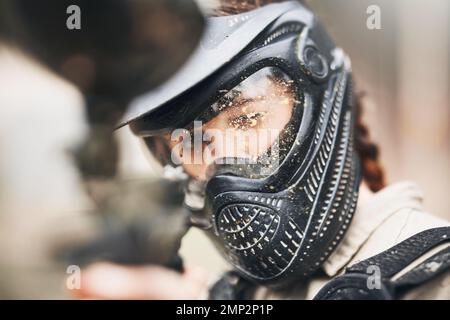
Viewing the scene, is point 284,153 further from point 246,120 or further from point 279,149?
point 246,120

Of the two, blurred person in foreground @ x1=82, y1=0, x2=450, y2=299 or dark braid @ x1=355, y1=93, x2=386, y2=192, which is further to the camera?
dark braid @ x1=355, y1=93, x2=386, y2=192

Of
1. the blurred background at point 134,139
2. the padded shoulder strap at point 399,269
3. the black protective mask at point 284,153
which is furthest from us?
the blurred background at point 134,139

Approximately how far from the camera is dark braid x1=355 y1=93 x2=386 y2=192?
1.74m

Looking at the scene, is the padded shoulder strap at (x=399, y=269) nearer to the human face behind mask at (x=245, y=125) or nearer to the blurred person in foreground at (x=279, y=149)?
the blurred person in foreground at (x=279, y=149)

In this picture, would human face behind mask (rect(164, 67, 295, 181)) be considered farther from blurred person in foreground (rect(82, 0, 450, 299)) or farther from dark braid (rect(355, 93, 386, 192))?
dark braid (rect(355, 93, 386, 192))

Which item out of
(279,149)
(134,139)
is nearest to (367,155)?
(279,149)

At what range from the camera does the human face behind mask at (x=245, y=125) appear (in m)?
1.40

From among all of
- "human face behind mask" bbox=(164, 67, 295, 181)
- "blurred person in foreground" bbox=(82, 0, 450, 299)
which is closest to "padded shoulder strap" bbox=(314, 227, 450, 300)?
"blurred person in foreground" bbox=(82, 0, 450, 299)

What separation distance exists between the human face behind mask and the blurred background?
0.32 meters

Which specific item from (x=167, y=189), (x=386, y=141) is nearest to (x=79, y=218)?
(x=167, y=189)

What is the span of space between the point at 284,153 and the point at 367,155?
0.48 metres

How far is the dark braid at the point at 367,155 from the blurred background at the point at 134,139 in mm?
48

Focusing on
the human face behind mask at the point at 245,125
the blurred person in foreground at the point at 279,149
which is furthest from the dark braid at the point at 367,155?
the human face behind mask at the point at 245,125

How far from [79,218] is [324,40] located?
1.33 metres
